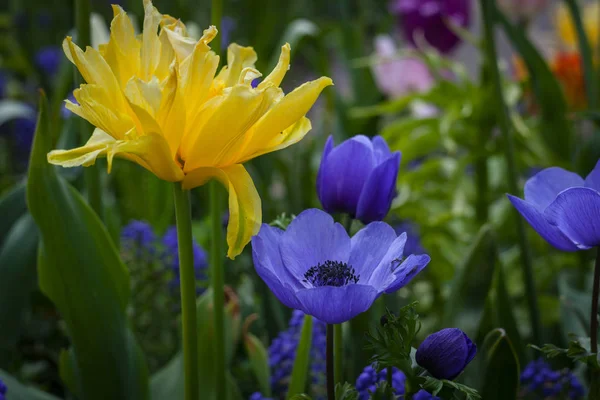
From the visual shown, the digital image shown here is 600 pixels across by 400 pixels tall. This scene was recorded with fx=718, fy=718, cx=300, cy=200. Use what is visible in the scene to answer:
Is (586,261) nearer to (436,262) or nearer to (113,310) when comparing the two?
(436,262)

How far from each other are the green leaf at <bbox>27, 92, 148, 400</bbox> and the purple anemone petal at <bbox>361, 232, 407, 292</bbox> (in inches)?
8.6

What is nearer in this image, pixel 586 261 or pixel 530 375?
pixel 530 375

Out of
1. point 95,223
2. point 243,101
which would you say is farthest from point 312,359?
point 243,101

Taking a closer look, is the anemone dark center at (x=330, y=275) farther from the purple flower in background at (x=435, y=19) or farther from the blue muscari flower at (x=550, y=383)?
the purple flower in background at (x=435, y=19)

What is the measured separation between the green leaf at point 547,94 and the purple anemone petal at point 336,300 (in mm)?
513

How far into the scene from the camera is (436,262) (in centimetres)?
101

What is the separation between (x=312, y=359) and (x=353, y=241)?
0.77 feet

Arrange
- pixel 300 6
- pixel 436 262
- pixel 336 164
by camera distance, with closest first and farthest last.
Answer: pixel 336 164 → pixel 436 262 → pixel 300 6

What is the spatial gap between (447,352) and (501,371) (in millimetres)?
134

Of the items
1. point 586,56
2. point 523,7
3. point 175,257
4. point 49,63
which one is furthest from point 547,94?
point 49,63

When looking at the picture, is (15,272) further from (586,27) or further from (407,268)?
(586,27)

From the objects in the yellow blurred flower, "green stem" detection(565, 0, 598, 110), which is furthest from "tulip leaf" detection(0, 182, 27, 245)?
the yellow blurred flower

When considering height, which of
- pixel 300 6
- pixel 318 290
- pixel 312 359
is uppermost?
pixel 300 6

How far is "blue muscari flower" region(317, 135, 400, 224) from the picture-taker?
400 millimetres
